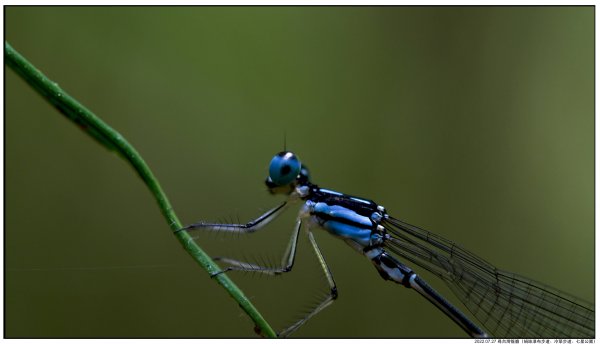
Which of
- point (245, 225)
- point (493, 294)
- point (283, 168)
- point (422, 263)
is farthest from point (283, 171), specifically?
point (493, 294)

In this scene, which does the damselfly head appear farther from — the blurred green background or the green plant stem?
the green plant stem

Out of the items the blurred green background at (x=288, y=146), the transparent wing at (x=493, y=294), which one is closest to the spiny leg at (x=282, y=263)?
the transparent wing at (x=493, y=294)

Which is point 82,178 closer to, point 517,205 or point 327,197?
point 327,197

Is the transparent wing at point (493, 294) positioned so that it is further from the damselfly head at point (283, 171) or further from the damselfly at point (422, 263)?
the damselfly head at point (283, 171)

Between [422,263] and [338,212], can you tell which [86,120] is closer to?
[338,212]

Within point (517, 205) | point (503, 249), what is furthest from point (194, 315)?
point (517, 205)

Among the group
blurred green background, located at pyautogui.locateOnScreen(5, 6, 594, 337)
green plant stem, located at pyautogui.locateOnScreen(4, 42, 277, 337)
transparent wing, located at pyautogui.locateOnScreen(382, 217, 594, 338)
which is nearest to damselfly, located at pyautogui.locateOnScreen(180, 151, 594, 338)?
transparent wing, located at pyautogui.locateOnScreen(382, 217, 594, 338)
